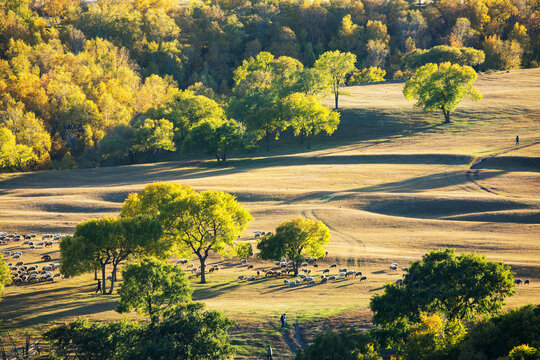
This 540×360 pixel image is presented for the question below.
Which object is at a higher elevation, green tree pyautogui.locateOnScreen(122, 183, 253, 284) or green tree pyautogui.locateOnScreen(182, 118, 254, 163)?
green tree pyautogui.locateOnScreen(182, 118, 254, 163)

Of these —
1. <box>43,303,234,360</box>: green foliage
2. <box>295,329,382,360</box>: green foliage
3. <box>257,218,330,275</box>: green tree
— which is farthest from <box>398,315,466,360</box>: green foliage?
<box>257,218,330,275</box>: green tree

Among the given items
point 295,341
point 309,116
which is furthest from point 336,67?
point 295,341

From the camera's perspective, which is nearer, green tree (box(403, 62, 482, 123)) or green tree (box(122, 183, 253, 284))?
green tree (box(122, 183, 253, 284))

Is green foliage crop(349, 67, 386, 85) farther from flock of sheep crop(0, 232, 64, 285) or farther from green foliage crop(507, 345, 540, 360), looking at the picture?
green foliage crop(507, 345, 540, 360)

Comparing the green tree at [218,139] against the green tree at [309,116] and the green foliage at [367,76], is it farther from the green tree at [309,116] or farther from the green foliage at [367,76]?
the green foliage at [367,76]

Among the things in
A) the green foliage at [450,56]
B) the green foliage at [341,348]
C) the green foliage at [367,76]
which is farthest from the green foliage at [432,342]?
the green foliage at [367,76]

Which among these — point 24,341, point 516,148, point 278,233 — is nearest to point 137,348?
point 24,341

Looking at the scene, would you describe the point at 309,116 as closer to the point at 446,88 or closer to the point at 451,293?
the point at 446,88
